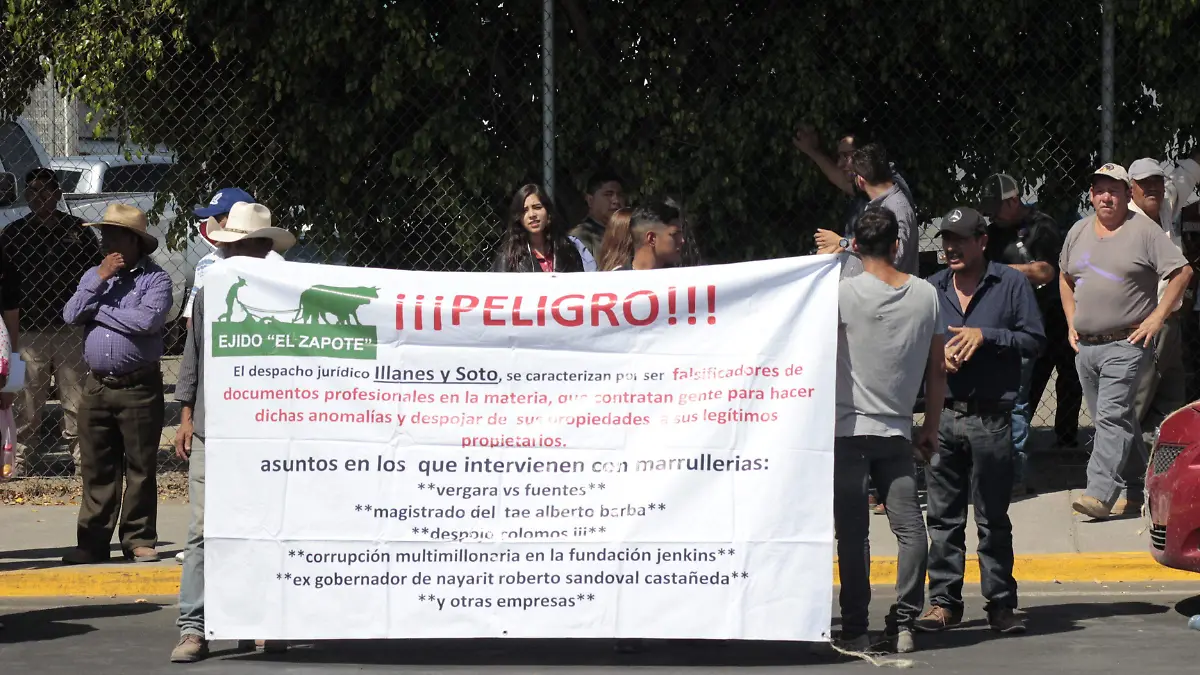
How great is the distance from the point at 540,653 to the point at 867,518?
1.49 m

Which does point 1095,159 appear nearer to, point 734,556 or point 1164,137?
point 1164,137

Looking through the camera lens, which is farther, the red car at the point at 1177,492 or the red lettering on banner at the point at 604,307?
the red car at the point at 1177,492

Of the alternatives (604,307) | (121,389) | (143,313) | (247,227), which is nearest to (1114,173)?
(604,307)

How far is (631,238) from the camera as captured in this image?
25.0ft

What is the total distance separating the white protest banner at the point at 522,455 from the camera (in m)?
6.92

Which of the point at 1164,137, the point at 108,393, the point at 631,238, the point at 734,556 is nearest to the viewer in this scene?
the point at 734,556

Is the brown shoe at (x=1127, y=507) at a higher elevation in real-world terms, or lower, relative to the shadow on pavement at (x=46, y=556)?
higher

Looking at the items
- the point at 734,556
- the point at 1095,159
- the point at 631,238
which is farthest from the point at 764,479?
the point at 1095,159

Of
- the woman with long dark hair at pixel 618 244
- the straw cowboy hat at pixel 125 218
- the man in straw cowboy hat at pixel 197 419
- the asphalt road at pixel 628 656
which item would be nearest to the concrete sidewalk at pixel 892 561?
the asphalt road at pixel 628 656

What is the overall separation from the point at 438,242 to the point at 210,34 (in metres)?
1.86

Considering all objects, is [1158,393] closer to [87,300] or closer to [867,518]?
[867,518]

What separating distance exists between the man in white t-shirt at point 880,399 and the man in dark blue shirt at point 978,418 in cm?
39

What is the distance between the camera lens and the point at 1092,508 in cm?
977

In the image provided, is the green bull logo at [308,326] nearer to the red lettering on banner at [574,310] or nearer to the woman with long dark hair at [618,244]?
the red lettering on banner at [574,310]
